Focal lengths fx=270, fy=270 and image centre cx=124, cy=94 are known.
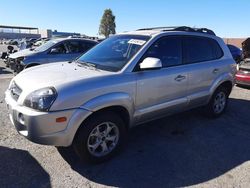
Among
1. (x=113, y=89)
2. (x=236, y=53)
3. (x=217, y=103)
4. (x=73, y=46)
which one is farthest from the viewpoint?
(x=236, y=53)

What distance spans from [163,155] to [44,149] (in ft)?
6.00

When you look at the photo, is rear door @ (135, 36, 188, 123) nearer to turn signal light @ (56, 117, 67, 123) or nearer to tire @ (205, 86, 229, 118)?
tire @ (205, 86, 229, 118)

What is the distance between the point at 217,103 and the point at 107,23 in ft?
250

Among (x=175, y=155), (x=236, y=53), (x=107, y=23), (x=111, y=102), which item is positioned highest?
(x=107, y=23)

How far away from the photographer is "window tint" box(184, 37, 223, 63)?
16.1 ft

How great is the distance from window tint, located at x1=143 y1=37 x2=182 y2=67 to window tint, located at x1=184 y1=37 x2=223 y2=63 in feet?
0.69

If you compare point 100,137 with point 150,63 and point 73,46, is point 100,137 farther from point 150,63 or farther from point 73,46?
point 73,46

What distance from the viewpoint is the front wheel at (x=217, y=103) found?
→ 5.69 meters

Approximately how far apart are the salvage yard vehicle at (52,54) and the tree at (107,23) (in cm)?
6987

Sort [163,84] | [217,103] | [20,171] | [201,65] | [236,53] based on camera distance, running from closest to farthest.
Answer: [20,171] → [163,84] → [201,65] → [217,103] → [236,53]

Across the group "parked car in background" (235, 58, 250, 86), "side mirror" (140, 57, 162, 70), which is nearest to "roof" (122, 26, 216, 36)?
"side mirror" (140, 57, 162, 70)

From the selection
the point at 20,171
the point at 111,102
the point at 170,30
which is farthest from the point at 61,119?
the point at 170,30

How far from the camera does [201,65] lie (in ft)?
16.7

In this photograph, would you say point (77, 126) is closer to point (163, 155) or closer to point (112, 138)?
point (112, 138)
